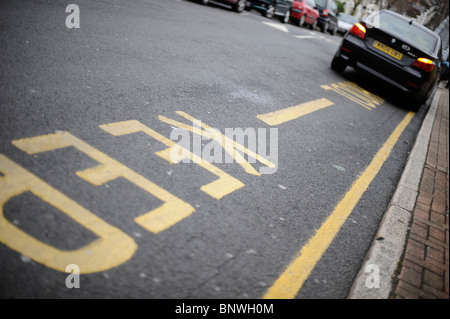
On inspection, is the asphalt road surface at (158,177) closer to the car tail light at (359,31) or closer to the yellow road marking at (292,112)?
the yellow road marking at (292,112)

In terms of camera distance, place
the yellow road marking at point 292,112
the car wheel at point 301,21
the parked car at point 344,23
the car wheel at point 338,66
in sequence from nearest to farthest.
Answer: the yellow road marking at point 292,112 → the car wheel at point 338,66 → the car wheel at point 301,21 → the parked car at point 344,23

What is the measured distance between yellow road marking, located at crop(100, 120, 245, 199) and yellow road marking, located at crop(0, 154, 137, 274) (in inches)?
36.5

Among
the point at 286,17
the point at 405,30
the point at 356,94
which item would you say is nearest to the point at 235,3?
the point at 286,17

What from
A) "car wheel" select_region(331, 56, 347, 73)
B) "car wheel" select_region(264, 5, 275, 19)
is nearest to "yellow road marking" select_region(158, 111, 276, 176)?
"car wheel" select_region(331, 56, 347, 73)

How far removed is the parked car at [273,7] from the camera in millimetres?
15998

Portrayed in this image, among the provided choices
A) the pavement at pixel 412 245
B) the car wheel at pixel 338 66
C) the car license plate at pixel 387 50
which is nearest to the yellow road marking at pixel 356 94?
the car wheel at pixel 338 66

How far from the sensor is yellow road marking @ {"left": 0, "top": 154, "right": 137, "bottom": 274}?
6.38ft

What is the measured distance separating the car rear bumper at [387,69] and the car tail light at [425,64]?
11 cm

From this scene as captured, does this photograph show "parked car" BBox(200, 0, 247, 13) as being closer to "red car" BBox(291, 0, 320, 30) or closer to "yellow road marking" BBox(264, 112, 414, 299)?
"red car" BBox(291, 0, 320, 30)

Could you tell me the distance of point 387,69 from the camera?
24.2 feet

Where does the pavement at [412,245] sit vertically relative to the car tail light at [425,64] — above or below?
below

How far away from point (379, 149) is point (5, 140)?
4762 millimetres

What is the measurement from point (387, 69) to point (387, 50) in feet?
1.30

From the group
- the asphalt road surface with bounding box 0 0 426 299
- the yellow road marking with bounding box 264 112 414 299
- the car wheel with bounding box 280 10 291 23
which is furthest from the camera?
the car wheel with bounding box 280 10 291 23
